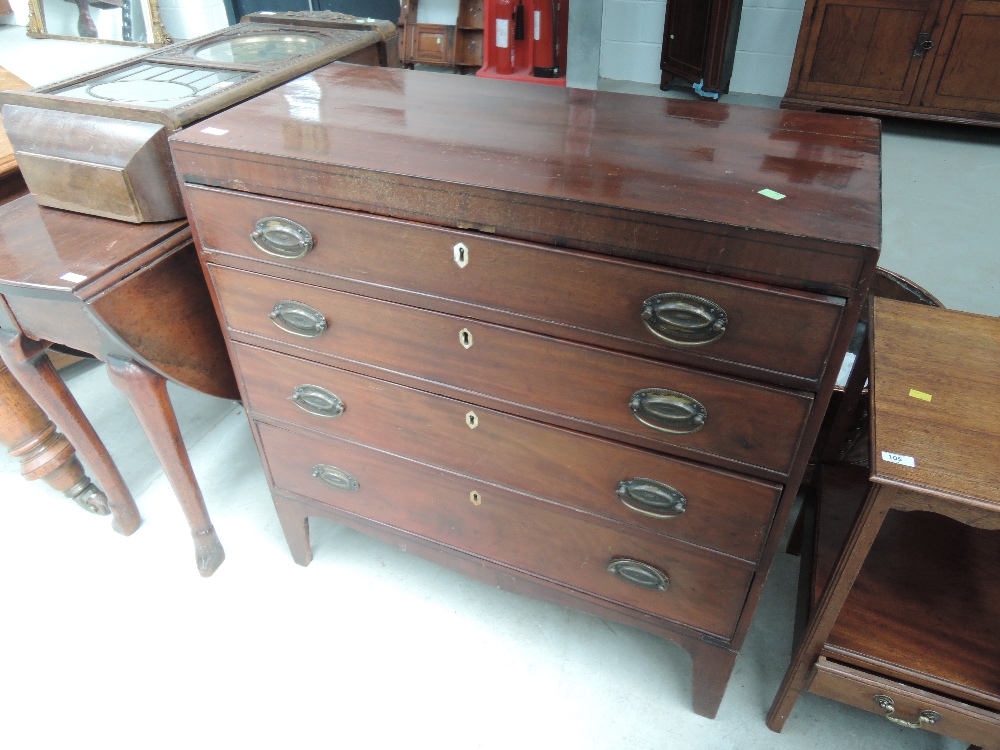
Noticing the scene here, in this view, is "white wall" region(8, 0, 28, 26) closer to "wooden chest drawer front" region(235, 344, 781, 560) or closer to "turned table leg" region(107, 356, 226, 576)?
"turned table leg" region(107, 356, 226, 576)

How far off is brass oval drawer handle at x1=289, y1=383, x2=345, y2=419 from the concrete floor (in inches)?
22.9

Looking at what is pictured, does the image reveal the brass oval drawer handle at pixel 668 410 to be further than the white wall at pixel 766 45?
No

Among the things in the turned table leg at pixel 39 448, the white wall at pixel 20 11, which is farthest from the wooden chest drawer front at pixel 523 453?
the white wall at pixel 20 11

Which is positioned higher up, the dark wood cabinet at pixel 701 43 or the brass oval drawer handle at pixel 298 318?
the brass oval drawer handle at pixel 298 318

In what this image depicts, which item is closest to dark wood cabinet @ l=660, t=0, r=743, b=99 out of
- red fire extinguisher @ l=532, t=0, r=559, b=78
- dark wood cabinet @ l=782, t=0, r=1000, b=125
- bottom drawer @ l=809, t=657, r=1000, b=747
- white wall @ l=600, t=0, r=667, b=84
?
white wall @ l=600, t=0, r=667, b=84

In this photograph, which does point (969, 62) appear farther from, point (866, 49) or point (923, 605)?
point (923, 605)

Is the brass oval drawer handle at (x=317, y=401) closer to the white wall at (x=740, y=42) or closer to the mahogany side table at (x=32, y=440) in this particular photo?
the mahogany side table at (x=32, y=440)

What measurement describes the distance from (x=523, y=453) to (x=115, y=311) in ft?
2.74

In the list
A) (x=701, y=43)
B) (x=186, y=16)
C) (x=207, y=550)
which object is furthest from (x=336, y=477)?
(x=701, y=43)

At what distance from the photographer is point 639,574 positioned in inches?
54.1

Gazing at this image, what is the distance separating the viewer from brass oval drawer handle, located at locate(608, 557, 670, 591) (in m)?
1.36

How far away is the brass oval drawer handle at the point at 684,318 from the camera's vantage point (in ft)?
3.28

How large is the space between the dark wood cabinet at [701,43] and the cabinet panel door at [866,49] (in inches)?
18.4

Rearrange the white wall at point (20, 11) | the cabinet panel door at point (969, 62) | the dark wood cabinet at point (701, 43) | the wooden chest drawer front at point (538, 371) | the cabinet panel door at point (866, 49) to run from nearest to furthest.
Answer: the wooden chest drawer front at point (538, 371) → the white wall at point (20, 11) → the cabinet panel door at point (969, 62) → the cabinet panel door at point (866, 49) → the dark wood cabinet at point (701, 43)
